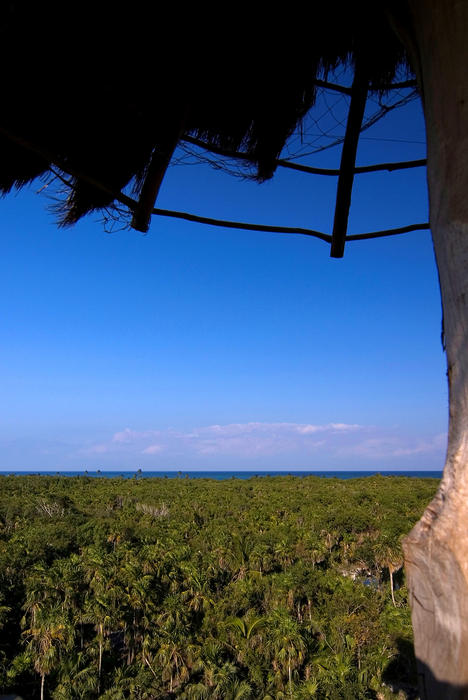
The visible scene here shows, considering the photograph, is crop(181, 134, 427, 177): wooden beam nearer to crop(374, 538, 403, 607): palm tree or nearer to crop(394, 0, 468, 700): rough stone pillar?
crop(394, 0, 468, 700): rough stone pillar

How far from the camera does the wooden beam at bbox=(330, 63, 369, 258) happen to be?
1.57 m

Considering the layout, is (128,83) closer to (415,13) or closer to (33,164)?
(33,164)

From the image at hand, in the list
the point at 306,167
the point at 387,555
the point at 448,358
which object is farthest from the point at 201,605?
the point at 448,358

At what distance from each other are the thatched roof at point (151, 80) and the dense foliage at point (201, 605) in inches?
572

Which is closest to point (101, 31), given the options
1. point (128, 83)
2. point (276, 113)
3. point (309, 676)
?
point (128, 83)

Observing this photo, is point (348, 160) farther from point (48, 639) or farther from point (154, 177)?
point (48, 639)

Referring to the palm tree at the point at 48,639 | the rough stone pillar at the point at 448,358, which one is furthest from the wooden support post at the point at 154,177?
the palm tree at the point at 48,639

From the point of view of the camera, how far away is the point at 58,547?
33.1 metres

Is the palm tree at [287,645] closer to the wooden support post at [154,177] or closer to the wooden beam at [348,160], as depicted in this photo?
the wooden beam at [348,160]

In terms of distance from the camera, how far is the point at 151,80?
1481 millimetres

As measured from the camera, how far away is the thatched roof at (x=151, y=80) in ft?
4.30

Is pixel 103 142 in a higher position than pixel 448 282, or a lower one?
higher

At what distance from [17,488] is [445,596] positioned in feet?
205

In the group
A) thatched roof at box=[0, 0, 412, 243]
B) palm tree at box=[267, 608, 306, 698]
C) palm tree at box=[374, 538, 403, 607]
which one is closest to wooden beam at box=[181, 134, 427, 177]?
thatched roof at box=[0, 0, 412, 243]
